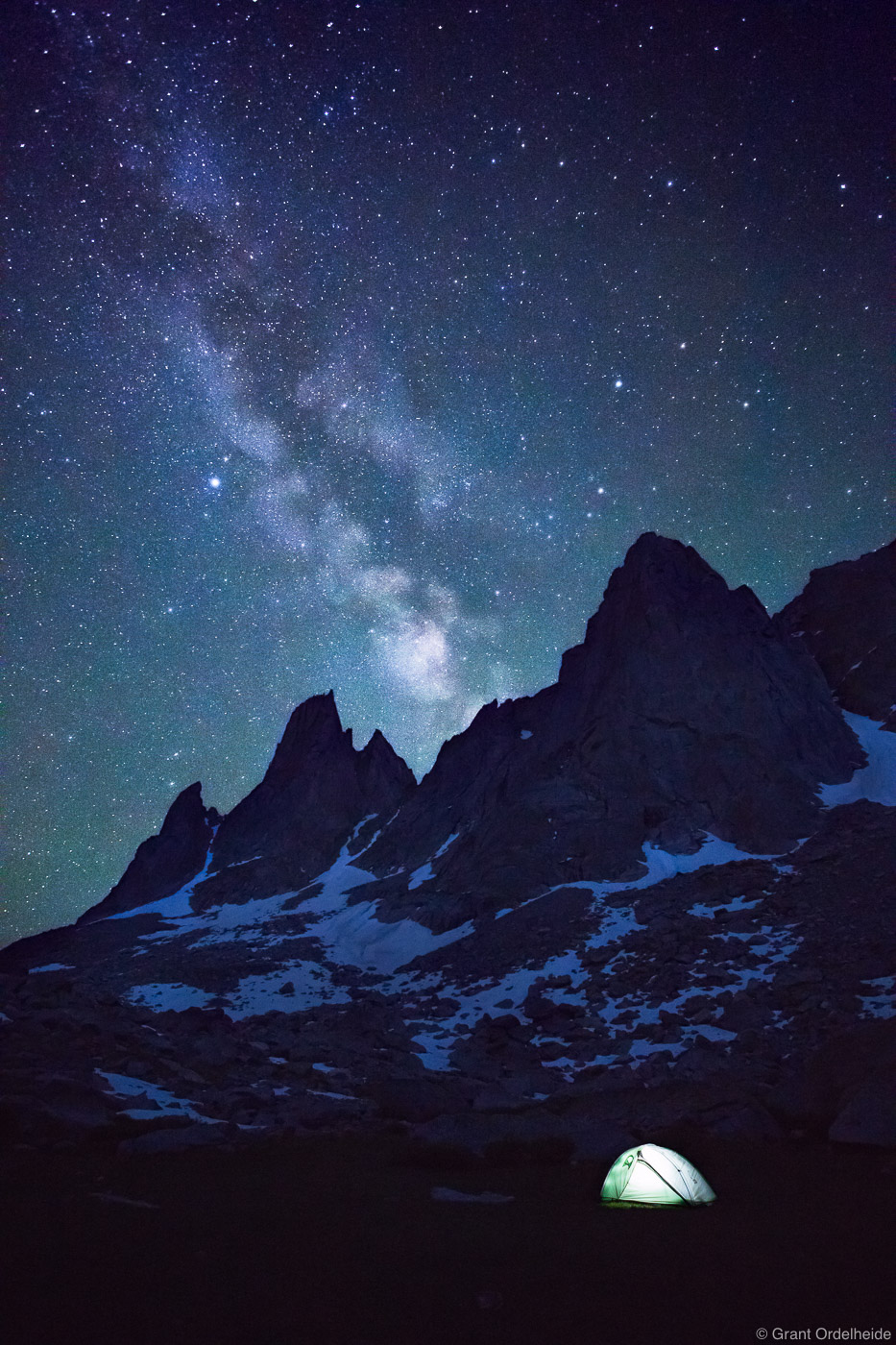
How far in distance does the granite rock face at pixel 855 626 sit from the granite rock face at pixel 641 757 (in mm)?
6541

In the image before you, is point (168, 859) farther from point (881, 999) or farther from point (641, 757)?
point (881, 999)

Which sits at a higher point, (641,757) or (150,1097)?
(641,757)

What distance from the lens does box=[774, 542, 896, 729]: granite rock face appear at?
73.0m

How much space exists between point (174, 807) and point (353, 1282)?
4321 inches

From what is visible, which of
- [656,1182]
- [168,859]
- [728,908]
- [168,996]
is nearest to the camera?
[656,1182]

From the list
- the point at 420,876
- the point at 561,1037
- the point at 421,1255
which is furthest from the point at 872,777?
the point at 421,1255

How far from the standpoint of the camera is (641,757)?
6144 centimetres

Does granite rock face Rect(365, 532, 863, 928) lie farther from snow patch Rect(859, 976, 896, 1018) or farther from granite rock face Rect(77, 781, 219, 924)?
granite rock face Rect(77, 781, 219, 924)

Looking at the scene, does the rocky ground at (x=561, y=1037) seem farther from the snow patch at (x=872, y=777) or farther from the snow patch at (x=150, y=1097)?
the snow patch at (x=872, y=777)

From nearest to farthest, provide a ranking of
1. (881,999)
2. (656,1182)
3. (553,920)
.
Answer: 1. (656,1182)
2. (881,999)
3. (553,920)

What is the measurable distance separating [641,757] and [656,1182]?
51.9 m

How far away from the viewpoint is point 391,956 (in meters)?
49.2

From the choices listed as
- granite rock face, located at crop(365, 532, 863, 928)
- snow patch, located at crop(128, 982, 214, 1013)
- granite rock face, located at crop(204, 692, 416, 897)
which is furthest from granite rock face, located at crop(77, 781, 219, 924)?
snow patch, located at crop(128, 982, 214, 1013)

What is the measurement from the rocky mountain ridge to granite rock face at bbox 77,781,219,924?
381 mm
